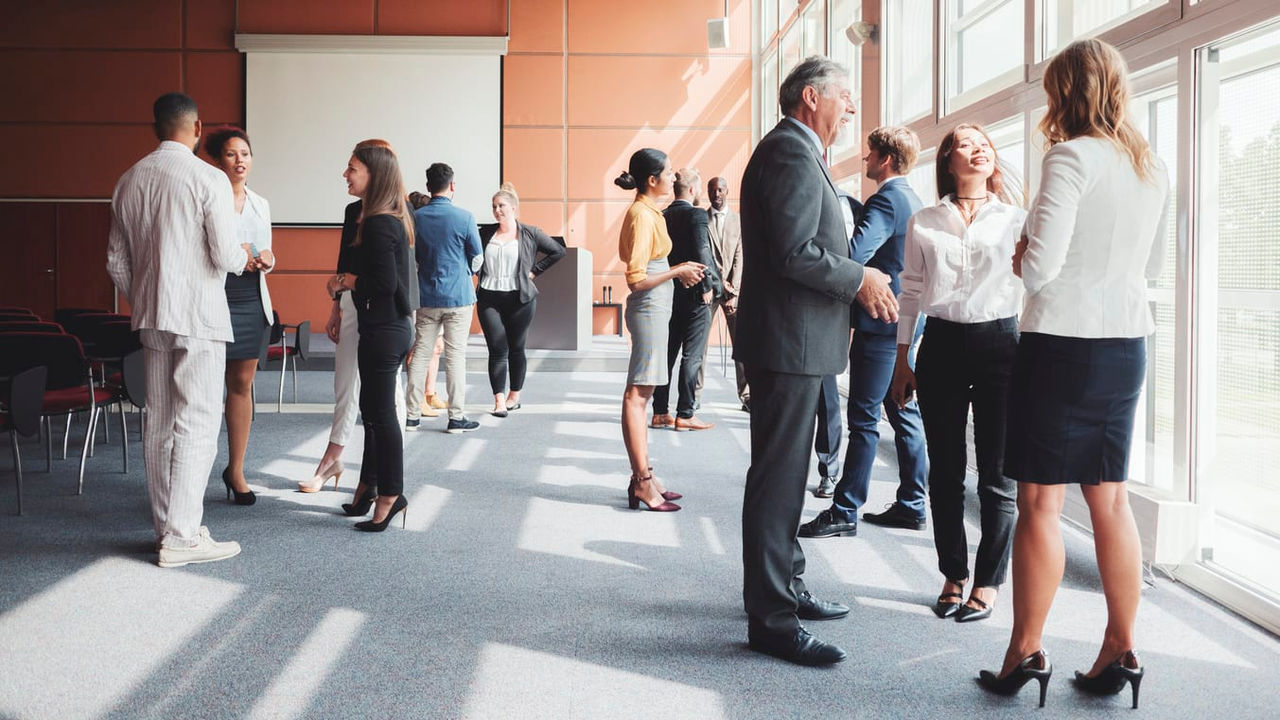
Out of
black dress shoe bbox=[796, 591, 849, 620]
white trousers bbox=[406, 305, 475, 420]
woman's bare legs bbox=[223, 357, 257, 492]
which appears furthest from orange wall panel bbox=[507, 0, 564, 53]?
black dress shoe bbox=[796, 591, 849, 620]

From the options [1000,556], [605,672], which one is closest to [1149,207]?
[1000,556]

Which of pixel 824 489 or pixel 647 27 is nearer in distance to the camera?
pixel 824 489

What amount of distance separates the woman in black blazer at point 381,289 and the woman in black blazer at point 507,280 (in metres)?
2.70

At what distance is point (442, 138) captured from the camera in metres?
12.6

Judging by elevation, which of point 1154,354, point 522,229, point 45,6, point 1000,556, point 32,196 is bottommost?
point 1000,556

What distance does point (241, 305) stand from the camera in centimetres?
415

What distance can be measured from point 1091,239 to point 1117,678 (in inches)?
41.3

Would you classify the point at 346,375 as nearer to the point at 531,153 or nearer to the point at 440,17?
the point at 531,153

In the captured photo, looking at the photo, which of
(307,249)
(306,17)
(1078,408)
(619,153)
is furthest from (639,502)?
(306,17)

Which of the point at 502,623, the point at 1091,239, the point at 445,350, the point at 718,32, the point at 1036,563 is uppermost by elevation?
the point at 718,32

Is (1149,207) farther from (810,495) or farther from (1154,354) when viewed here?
(810,495)

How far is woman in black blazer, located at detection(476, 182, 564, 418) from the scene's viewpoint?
21.6 feet

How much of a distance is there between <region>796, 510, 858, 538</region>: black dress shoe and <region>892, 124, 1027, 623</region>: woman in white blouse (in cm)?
83

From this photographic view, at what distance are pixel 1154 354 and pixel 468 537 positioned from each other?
9.01 feet
